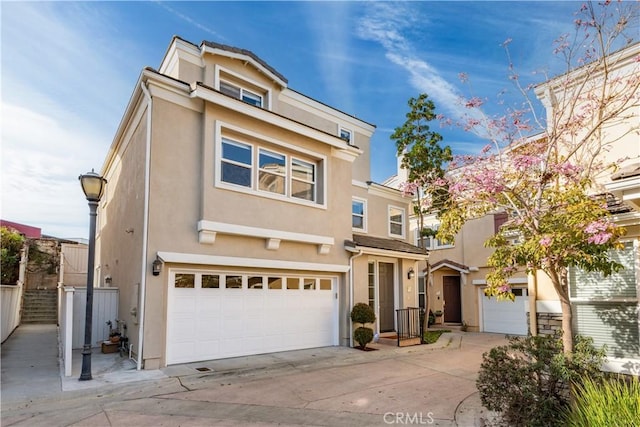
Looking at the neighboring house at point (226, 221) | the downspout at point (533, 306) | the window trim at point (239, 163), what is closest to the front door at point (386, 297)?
the neighboring house at point (226, 221)

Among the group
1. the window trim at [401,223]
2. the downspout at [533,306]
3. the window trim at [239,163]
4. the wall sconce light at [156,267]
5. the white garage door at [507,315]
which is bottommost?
the white garage door at [507,315]

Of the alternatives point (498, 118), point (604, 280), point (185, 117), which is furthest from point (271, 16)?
point (604, 280)

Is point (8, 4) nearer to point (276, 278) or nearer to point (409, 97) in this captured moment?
point (276, 278)

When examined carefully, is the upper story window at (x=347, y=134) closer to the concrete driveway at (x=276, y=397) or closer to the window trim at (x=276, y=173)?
the window trim at (x=276, y=173)

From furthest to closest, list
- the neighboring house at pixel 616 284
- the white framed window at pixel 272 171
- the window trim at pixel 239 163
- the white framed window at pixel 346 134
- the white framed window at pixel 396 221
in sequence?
the white framed window at pixel 396 221, the white framed window at pixel 346 134, the white framed window at pixel 272 171, the window trim at pixel 239 163, the neighboring house at pixel 616 284

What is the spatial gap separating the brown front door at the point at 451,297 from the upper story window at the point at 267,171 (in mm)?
11155

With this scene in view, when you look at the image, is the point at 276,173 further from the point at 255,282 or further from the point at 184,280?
the point at 184,280

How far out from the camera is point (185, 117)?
996 cm

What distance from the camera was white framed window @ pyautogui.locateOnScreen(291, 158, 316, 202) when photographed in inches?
472

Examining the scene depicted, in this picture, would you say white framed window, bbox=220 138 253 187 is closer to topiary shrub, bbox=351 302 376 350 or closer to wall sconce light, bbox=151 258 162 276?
wall sconce light, bbox=151 258 162 276

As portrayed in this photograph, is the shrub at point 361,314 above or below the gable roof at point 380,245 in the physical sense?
below

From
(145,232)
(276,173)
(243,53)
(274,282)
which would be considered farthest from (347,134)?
(145,232)

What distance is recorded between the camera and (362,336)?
11.9m

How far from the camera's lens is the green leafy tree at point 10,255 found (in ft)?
58.1
